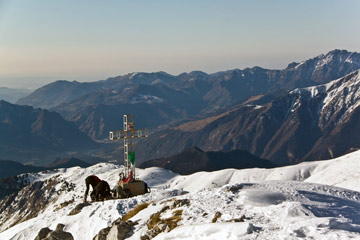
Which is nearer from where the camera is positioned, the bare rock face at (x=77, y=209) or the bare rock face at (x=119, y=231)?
the bare rock face at (x=119, y=231)

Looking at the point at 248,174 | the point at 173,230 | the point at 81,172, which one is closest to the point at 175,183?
the point at 248,174

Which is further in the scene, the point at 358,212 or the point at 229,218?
the point at 358,212

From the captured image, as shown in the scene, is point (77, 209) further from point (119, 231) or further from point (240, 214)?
point (240, 214)

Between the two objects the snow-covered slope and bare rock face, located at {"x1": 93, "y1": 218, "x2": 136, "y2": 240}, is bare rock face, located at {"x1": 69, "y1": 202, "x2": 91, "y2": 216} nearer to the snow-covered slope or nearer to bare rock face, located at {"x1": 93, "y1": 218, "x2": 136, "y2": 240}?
the snow-covered slope

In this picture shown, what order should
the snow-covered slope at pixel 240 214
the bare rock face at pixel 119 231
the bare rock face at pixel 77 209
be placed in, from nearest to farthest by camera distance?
the snow-covered slope at pixel 240 214, the bare rock face at pixel 119 231, the bare rock face at pixel 77 209

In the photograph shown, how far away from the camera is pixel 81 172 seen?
196 m

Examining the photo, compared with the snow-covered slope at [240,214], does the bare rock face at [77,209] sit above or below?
below

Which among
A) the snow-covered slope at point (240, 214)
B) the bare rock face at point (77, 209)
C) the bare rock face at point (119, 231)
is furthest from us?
the bare rock face at point (77, 209)

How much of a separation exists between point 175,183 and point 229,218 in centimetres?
13624

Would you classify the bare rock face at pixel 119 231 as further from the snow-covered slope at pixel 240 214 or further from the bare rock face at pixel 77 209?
the bare rock face at pixel 77 209

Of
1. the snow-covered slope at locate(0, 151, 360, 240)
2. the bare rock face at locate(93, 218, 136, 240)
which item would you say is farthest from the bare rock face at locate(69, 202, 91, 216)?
the bare rock face at locate(93, 218, 136, 240)

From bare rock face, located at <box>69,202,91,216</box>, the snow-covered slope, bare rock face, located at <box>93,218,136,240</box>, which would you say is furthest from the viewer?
bare rock face, located at <box>69,202,91,216</box>

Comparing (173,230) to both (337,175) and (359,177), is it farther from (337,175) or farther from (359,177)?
(337,175)

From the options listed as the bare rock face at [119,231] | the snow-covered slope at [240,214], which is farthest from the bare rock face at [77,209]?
the bare rock face at [119,231]
